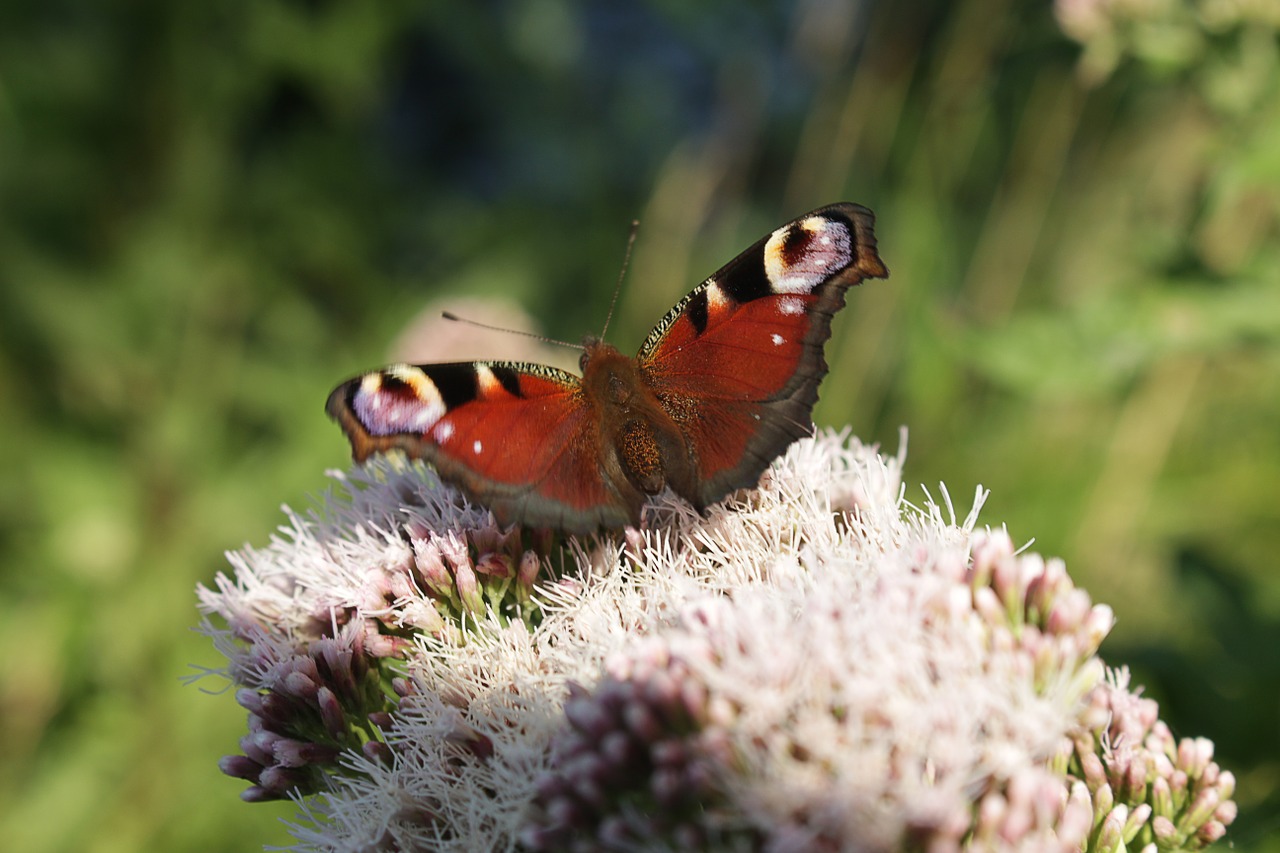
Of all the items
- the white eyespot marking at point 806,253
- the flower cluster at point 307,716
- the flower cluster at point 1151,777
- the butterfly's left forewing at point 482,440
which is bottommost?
the flower cluster at point 1151,777

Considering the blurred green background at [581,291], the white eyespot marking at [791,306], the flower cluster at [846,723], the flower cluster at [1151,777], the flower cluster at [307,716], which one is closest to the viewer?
the flower cluster at [846,723]

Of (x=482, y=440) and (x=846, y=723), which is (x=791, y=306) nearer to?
(x=482, y=440)

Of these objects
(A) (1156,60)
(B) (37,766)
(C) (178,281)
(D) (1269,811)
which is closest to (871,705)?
(D) (1269,811)

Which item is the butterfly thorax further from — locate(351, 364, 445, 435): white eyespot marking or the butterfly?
locate(351, 364, 445, 435): white eyespot marking

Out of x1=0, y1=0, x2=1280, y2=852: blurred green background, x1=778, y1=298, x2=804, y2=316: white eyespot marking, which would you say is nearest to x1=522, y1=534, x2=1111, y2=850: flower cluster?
x1=778, y1=298, x2=804, y2=316: white eyespot marking

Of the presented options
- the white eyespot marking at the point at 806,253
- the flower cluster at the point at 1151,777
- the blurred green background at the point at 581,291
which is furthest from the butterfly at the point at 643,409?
the blurred green background at the point at 581,291

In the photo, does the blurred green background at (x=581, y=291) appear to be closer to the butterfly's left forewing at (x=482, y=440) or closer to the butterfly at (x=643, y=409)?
the butterfly at (x=643, y=409)
